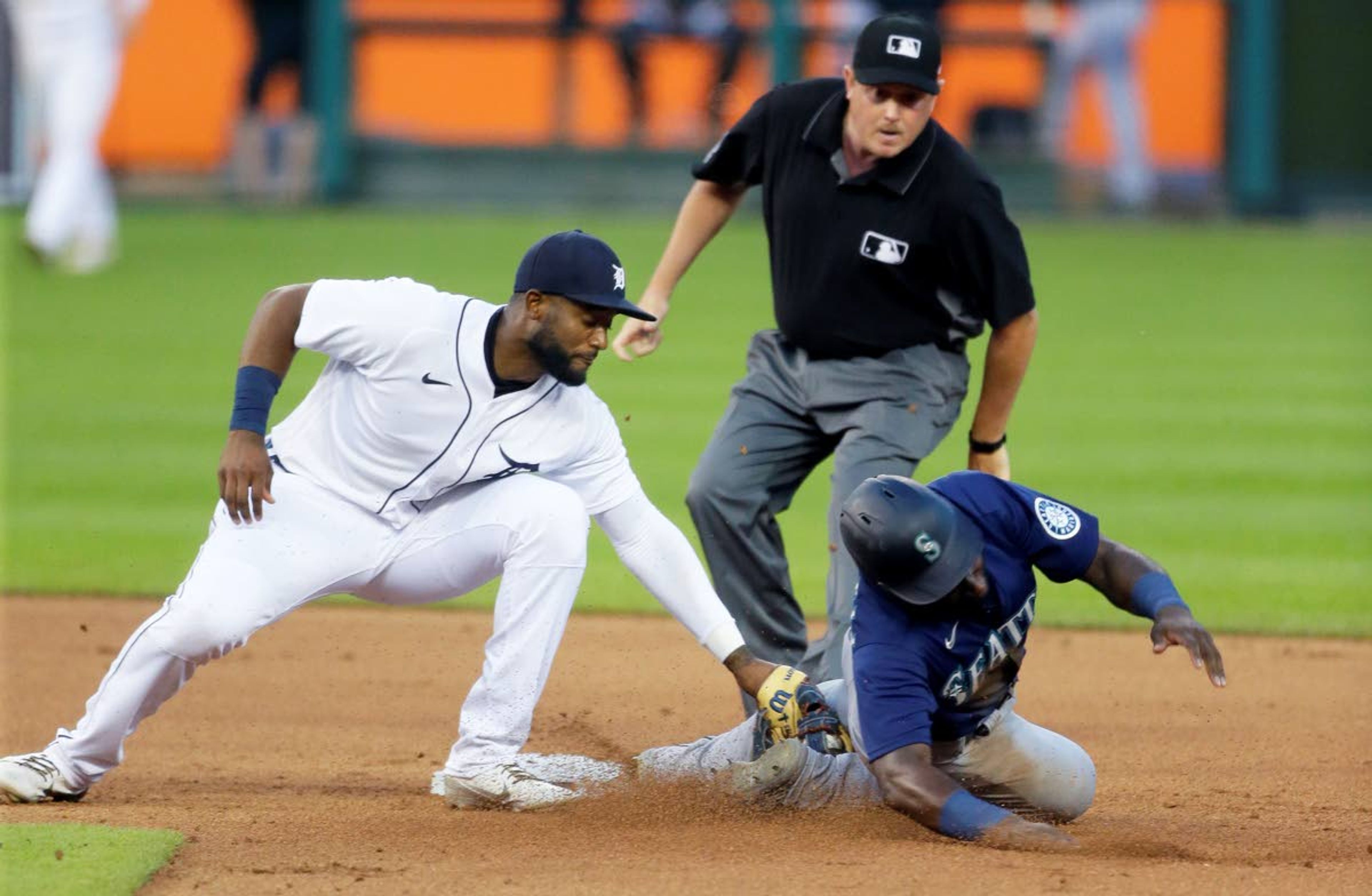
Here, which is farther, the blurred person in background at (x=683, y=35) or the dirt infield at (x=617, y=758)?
the blurred person in background at (x=683, y=35)

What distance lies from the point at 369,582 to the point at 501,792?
2.09ft

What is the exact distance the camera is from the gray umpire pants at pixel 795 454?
576cm

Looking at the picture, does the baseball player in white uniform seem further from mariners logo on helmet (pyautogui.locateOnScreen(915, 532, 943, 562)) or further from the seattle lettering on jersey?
mariners logo on helmet (pyautogui.locateOnScreen(915, 532, 943, 562))

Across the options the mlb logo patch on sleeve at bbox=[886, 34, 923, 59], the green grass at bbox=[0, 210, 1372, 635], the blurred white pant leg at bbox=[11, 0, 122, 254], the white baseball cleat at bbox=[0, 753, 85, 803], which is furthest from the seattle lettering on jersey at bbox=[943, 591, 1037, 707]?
the blurred white pant leg at bbox=[11, 0, 122, 254]

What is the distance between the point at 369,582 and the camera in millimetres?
5227

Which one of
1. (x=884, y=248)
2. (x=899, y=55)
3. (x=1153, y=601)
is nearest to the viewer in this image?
(x=1153, y=601)

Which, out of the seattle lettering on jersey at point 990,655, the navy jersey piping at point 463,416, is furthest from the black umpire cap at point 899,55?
the seattle lettering on jersey at point 990,655

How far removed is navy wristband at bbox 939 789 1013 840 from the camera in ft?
15.0

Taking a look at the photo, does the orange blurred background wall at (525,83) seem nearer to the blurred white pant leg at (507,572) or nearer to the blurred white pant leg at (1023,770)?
the blurred white pant leg at (507,572)

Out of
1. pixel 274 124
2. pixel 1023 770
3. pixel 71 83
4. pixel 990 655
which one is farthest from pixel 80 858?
pixel 274 124

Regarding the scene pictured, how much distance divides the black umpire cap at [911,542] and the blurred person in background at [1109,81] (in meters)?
15.3

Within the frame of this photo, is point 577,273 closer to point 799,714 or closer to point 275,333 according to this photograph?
point 275,333

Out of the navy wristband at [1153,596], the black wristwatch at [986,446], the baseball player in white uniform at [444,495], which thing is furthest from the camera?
the black wristwatch at [986,446]

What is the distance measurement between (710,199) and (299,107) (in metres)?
14.8
